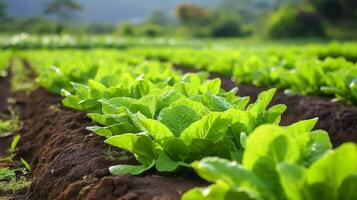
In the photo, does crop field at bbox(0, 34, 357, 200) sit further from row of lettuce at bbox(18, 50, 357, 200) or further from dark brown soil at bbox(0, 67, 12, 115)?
dark brown soil at bbox(0, 67, 12, 115)

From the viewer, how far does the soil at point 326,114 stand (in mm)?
5168

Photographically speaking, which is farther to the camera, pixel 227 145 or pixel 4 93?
pixel 4 93

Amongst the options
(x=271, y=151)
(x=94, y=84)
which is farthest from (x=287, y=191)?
(x=94, y=84)

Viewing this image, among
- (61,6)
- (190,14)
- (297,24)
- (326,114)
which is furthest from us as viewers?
(61,6)

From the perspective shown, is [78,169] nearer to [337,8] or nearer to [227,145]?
[227,145]

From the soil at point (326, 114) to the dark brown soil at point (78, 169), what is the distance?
261 cm

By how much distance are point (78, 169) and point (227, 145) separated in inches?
38.7

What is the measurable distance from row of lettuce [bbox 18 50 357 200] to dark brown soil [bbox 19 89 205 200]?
0.13m

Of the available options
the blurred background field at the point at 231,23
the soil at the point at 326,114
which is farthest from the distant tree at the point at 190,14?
the soil at the point at 326,114

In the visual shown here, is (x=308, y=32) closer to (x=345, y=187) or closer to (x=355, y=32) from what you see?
(x=355, y=32)

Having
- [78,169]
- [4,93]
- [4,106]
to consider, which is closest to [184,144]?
[78,169]

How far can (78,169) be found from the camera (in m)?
3.13

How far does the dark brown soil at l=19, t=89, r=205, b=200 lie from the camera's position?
254cm

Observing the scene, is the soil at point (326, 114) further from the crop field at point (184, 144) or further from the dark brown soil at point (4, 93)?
the dark brown soil at point (4, 93)
